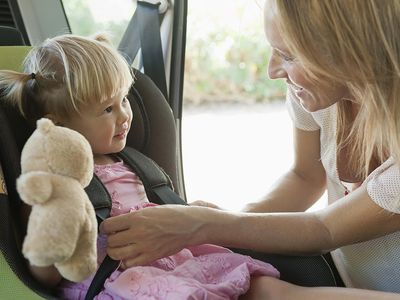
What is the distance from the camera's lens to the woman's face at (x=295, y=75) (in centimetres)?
97

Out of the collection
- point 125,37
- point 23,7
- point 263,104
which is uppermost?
point 23,7

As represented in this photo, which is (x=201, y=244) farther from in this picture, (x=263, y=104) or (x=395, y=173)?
(x=263, y=104)

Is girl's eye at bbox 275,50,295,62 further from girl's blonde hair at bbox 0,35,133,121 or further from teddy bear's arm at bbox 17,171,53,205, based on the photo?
teddy bear's arm at bbox 17,171,53,205

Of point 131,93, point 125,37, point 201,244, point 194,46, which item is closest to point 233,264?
point 201,244

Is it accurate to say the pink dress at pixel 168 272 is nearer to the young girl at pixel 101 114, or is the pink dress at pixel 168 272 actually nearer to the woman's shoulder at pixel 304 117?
the young girl at pixel 101 114

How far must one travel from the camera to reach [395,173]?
3.17 feet

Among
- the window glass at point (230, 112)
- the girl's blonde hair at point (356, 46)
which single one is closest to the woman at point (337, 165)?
the girl's blonde hair at point (356, 46)

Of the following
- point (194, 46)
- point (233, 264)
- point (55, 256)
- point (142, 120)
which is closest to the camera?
point (55, 256)

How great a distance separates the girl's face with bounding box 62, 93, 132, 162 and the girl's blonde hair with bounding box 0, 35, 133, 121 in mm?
19

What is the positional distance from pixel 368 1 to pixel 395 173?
0.31 m

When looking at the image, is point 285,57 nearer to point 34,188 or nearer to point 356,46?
point 356,46

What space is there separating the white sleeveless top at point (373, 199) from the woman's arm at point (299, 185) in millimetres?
76

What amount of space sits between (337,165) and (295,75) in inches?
12.3

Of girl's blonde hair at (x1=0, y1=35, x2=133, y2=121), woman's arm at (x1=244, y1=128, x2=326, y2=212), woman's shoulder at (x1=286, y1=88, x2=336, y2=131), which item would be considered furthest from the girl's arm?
woman's shoulder at (x1=286, y1=88, x2=336, y2=131)
